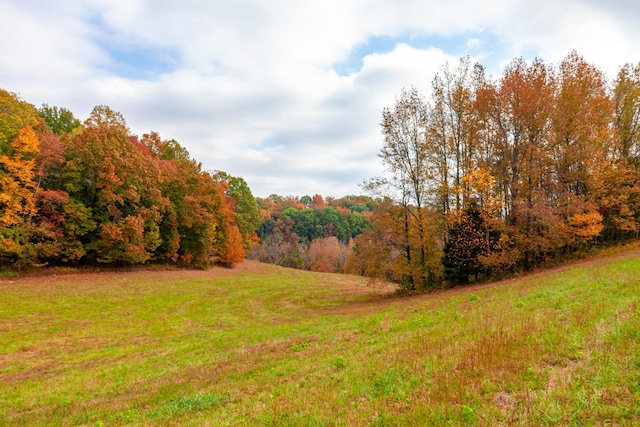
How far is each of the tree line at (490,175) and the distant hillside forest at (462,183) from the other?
0.10m

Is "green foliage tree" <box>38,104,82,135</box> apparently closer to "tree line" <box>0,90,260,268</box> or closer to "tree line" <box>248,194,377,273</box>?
"tree line" <box>0,90,260,268</box>

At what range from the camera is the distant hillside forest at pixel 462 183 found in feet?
80.2

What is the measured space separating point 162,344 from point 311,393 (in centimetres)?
1250

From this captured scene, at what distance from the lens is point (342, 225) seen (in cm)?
13050

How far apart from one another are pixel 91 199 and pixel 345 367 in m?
36.9

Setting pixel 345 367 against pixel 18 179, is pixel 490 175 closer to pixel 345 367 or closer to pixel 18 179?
pixel 345 367

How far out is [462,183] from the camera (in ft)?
84.2

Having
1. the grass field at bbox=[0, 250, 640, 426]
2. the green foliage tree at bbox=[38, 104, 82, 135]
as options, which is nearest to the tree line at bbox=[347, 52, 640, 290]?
the grass field at bbox=[0, 250, 640, 426]

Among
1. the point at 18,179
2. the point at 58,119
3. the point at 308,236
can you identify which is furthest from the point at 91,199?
the point at 308,236

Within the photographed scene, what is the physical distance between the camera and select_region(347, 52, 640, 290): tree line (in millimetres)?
24141

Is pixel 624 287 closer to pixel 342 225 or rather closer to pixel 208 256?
pixel 208 256

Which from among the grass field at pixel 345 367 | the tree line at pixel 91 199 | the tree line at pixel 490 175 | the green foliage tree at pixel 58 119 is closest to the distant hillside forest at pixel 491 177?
the tree line at pixel 490 175

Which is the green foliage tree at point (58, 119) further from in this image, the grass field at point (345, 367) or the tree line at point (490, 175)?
the tree line at point (490, 175)

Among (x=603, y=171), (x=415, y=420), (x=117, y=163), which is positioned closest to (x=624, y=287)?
(x=415, y=420)
